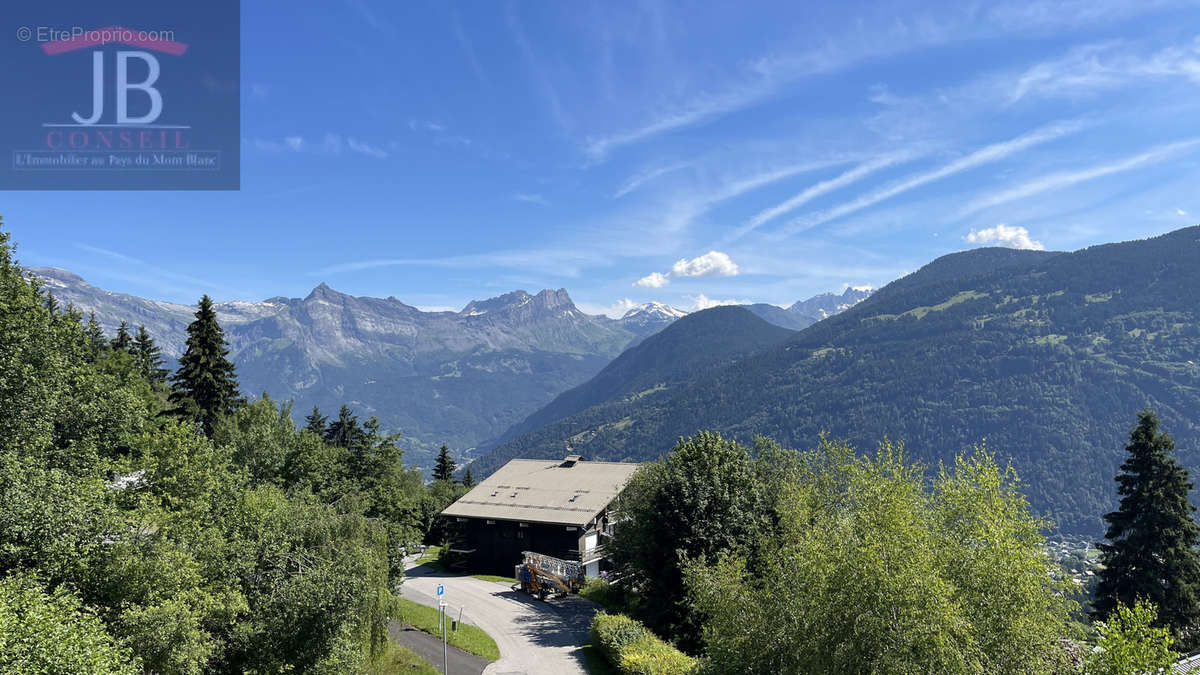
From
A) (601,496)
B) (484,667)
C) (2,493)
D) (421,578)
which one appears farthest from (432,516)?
(2,493)

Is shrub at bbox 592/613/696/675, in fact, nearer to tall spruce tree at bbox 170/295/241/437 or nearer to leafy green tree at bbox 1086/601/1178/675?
leafy green tree at bbox 1086/601/1178/675

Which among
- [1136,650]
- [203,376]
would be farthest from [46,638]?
[203,376]

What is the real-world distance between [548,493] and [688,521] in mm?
26630

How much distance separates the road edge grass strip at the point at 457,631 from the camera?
35.9m

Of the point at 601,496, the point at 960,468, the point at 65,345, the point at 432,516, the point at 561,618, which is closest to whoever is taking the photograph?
the point at 960,468

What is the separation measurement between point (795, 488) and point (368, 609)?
23.4 m

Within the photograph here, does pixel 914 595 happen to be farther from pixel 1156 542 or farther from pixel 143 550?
pixel 1156 542

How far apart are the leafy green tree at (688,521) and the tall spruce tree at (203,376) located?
37.5 meters

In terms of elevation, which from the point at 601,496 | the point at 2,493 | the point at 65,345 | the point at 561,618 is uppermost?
the point at 65,345

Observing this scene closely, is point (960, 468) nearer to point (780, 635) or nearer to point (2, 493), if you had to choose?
point (780, 635)

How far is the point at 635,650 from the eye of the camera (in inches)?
1257

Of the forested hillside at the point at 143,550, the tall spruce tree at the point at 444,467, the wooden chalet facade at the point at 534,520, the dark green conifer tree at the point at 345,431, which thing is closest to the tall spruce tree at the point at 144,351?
the dark green conifer tree at the point at 345,431

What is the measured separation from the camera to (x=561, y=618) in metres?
43.4

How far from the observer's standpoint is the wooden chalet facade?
2188 inches
